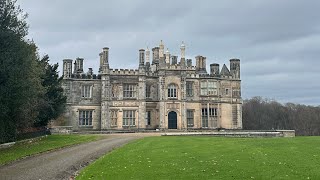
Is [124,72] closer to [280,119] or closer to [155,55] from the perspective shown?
[155,55]

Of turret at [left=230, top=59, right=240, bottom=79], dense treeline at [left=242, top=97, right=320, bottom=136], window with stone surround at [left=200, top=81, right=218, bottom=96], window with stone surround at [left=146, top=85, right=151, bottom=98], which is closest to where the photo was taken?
window with stone surround at [left=146, top=85, right=151, bottom=98]

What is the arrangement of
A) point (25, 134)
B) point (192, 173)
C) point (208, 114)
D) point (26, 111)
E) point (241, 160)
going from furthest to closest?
point (208, 114), point (25, 134), point (26, 111), point (241, 160), point (192, 173)

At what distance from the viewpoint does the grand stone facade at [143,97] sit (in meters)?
55.2

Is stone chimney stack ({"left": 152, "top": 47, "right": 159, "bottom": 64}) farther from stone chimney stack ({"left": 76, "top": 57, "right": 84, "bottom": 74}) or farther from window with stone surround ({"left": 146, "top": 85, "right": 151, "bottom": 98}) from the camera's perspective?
stone chimney stack ({"left": 76, "top": 57, "right": 84, "bottom": 74})

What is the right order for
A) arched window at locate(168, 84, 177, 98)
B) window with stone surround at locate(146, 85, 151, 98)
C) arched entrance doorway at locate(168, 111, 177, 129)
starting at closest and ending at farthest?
arched entrance doorway at locate(168, 111, 177, 129), arched window at locate(168, 84, 177, 98), window with stone surround at locate(146, 85, 151, 98)

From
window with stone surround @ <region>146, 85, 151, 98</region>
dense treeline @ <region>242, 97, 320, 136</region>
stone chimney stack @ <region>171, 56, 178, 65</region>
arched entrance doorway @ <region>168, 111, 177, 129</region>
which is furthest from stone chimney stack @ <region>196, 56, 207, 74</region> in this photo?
dense treeline @ <region>242, 97, 320, 136</region>

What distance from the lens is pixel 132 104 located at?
183 feet

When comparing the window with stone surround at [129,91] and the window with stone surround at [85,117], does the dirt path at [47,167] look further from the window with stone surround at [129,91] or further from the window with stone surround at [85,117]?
the window with stone surround at [129,91]

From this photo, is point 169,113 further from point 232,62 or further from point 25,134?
point 25,134

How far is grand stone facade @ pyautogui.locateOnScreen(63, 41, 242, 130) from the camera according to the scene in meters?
55.2

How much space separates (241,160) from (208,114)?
40.9 meters

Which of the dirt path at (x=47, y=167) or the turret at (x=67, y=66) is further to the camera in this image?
the turret at (x=67, y=66)

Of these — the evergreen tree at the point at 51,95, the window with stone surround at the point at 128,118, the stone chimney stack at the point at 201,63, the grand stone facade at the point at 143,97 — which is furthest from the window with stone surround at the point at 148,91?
the evergreen tree at the point at 51,95

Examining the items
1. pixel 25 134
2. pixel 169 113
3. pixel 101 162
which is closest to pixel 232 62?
pixel 169 113
